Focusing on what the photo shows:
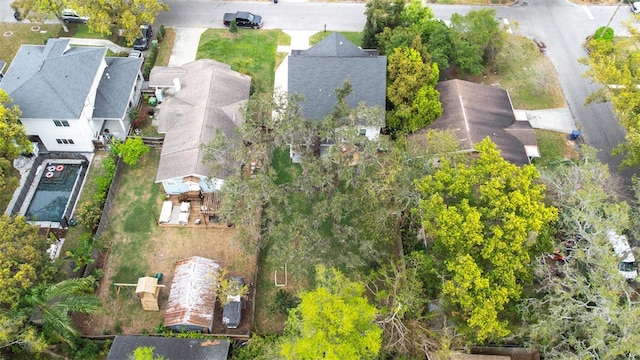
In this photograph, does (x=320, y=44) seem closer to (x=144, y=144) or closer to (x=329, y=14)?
(x=329, y=14)

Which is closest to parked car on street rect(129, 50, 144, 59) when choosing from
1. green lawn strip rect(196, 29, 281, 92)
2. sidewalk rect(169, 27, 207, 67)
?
sidewalk rect(169, 27, 207, 67)

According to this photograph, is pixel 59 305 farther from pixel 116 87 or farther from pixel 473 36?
pixel 473 36

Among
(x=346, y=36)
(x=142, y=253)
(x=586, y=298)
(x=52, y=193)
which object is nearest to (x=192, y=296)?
(x=142, y=253)

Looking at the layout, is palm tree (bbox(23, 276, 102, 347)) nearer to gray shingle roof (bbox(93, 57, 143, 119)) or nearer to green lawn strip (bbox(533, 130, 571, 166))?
gray shingle roof (bbox(93, 57, 143, 119))

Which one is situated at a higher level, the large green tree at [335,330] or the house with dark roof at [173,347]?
the large green tree at [335,330]

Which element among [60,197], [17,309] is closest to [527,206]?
[17,309]

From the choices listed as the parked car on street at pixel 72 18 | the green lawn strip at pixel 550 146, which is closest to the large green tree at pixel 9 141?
the parked car on street at pixel 72 18

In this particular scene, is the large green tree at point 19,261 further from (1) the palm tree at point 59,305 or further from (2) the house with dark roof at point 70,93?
(2) the house with dark roof at point 70,93
